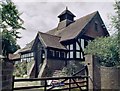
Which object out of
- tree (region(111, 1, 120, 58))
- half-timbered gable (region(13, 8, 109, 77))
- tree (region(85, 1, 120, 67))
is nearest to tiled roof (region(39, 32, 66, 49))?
half-timbered gable (region(13, 8, 109, 77))

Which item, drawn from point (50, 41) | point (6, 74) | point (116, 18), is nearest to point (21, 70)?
point (50, 41)

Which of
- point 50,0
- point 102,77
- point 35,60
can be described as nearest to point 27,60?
point 35,60

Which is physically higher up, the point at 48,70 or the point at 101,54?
the point at 101,54

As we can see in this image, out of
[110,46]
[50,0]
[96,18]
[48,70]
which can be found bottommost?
[48,70]

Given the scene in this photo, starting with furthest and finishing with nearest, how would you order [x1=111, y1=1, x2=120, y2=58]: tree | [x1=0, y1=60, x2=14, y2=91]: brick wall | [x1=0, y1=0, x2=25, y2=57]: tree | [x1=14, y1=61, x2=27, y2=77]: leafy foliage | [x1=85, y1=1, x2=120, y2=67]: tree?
[x1=14, y1=61, x2=27, y2=77]: leafy foliage < [x1=0, y1=0, x2=25, y2=57]: tree < [x1=111, y1=1, x2=120, y2=58]: tree < [x1=85, y1=1, x2=120, y2=67]: tree < [x1=0, y1=60, x2=14, y2=91]: brick wall

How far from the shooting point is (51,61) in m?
23.3

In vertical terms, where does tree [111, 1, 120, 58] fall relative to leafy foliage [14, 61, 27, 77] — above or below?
above

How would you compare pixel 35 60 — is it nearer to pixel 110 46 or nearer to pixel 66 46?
pixel 66 46

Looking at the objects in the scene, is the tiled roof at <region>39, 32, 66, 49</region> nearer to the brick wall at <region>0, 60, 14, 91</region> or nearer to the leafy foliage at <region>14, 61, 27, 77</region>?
the leafy foliage at <region>14, 61, 27, 77</region>

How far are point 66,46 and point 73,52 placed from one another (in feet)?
4.59

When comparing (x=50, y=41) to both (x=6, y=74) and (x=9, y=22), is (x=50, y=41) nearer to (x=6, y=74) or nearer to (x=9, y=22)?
(x=9, y=22)

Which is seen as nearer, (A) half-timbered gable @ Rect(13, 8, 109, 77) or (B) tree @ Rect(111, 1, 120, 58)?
(B) tree @ Rect(111, 1, 120, 58)

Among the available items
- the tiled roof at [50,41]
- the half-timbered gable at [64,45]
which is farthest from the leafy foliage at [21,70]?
the tiled roof at [50,41]

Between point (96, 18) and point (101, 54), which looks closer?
point (101, 54)
